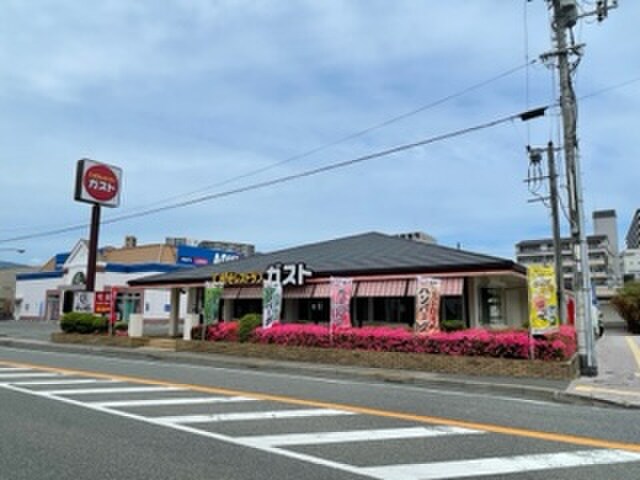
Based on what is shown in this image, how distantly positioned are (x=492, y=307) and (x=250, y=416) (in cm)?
1554

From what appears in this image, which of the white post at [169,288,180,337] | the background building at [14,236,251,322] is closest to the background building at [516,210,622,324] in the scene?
the background building at [14,236,251,322]

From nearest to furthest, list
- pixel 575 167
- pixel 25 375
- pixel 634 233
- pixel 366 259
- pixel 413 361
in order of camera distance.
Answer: pixel 25 375 → pixel 575 167 → pixel 413 361 → pixel 366 259 → pixel 634 233

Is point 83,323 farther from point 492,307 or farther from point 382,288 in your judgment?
point 492,307

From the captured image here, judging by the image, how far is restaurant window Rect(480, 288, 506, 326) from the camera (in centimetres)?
2069

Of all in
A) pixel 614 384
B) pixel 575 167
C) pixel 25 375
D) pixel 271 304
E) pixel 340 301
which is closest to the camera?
pixel 614 384

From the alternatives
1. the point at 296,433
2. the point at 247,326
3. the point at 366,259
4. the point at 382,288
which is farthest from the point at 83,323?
the point at 296,433

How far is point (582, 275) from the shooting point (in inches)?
516

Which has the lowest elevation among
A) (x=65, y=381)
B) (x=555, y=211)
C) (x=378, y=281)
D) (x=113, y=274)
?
(x=65, y=381)

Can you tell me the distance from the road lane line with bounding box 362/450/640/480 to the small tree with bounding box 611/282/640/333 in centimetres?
3850

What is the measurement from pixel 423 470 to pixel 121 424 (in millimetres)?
4261

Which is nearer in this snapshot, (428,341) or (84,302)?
(428,341)

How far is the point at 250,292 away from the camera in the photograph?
2255 centimetres

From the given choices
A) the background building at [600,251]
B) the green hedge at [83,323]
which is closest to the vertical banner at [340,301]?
the green hedge at [83,323]

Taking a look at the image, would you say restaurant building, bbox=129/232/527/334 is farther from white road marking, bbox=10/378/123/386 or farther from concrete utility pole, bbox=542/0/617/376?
white road marking, bbox=10/378/123/386
